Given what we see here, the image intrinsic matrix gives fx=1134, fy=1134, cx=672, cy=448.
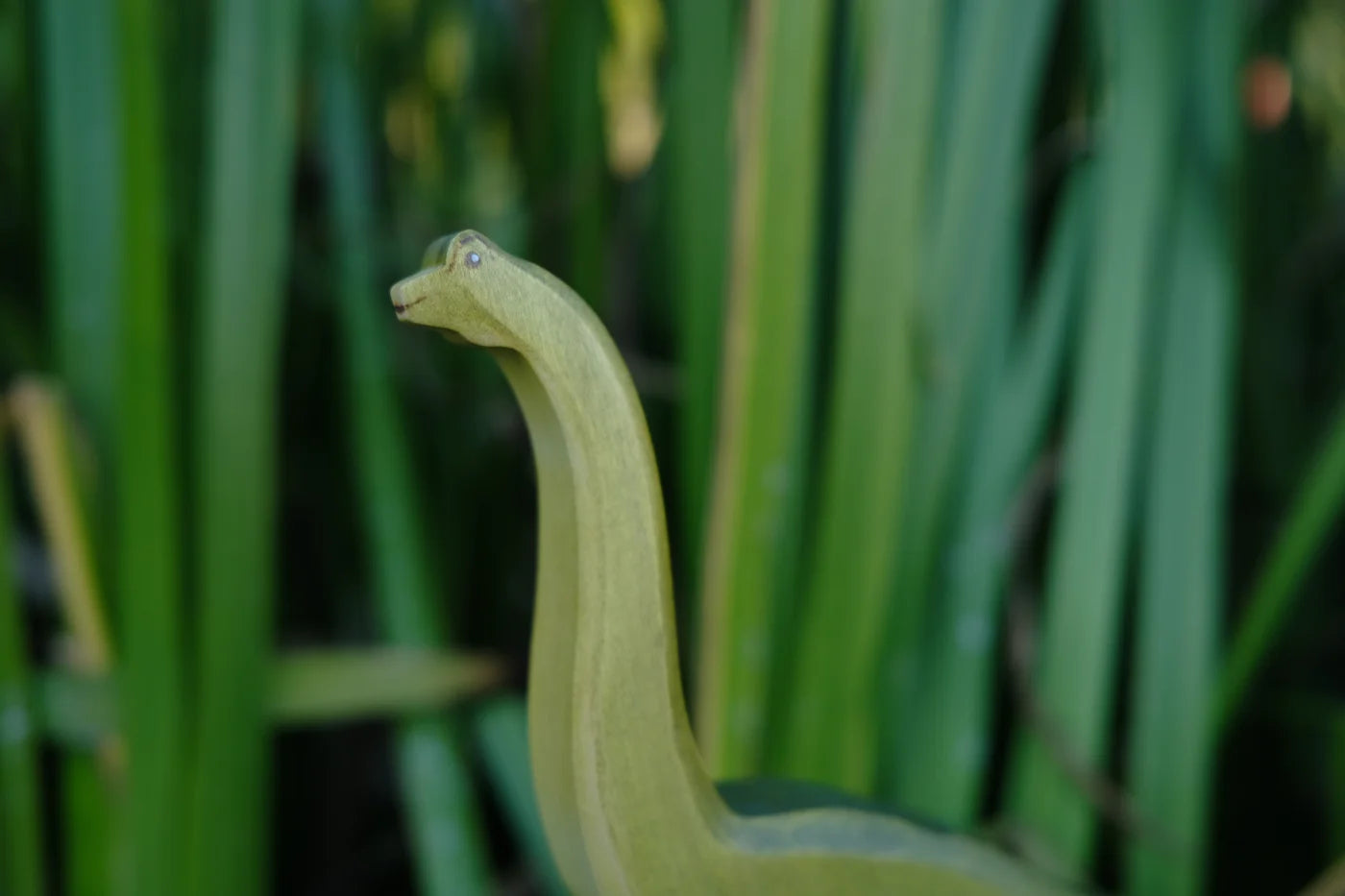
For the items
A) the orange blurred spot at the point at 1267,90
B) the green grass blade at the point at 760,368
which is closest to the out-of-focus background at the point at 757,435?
the green grass blade at the point at 760,368

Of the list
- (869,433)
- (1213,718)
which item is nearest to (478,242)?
Answer: (869,433)

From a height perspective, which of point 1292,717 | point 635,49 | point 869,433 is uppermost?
point 635,49

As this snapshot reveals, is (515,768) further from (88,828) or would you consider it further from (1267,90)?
(1267,90)

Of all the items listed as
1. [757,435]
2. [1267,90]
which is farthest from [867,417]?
[1267,90]

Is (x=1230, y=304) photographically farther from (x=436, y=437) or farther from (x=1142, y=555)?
(x=436, y=437)

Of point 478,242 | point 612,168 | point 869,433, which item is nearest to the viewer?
point 478,242

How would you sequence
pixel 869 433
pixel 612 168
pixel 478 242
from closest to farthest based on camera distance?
pixel 478 242
pixel 869 433
pixel 612 168

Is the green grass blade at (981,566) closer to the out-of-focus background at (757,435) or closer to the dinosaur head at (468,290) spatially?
the out-of-focus background at (757,435)
